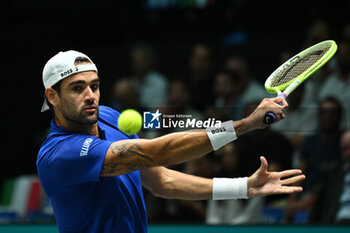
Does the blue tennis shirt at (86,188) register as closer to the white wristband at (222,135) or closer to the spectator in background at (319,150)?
the white wristband at (222,135)

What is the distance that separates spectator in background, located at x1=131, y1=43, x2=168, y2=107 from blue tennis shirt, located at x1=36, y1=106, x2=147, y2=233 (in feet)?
10.3

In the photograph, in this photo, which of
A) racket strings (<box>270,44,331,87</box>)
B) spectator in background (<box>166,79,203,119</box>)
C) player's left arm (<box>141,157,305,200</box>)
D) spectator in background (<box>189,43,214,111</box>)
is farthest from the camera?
spectator in background (<box>189,43,214,111</box>)

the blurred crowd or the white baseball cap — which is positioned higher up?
the white baseball cap

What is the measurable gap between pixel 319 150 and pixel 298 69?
1724 millimetres

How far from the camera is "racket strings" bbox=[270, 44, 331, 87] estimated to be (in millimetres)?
4328

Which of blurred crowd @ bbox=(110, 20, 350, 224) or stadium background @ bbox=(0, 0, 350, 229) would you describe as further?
stadium background @ bbox=(0, 0, 350, 229)

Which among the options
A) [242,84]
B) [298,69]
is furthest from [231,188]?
[242,84]

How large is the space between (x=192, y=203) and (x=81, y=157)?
8.61 feet

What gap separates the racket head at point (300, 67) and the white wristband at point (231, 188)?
2.03 ft

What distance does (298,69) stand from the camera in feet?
14.6

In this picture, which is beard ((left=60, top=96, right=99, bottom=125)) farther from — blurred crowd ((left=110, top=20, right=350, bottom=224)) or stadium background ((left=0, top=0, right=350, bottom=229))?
stadium background ((left=0, top=0, right=350, bottom=229))

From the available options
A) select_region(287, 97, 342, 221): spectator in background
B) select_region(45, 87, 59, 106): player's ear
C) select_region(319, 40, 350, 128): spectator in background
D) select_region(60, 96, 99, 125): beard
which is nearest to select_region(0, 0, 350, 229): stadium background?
select_region(319, 40, 350, 128): spectator in background

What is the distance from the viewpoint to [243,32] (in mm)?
8586

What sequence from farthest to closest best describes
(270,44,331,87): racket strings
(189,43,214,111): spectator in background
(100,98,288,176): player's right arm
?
(189,43,214,111): spectator in background < (270,44,331,87): racket strings < (100,98,288,176): player's right arm
